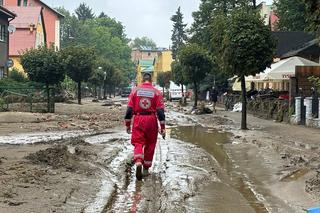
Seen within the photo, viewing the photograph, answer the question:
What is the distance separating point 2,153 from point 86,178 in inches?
130

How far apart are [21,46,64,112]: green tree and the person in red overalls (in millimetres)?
21907

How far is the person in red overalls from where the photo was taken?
33.1ft

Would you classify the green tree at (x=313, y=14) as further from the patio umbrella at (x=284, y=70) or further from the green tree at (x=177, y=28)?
the green tree at (x=177, y=28)

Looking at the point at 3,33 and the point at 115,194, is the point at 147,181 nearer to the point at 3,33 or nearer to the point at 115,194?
the point at 115,194

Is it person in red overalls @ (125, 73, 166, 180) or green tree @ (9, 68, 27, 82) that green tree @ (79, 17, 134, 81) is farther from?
person in red overalls @ (125, 73, 166, 180)

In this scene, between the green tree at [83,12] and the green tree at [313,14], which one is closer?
the green tree at [313,14]

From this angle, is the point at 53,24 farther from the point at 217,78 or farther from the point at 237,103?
the point at 237,103

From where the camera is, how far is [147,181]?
31.3 ft

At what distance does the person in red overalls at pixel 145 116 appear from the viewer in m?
10.1

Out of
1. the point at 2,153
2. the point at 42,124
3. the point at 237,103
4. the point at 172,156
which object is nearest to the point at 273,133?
the point at 172,156

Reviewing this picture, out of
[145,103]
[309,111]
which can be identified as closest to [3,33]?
[309,111]

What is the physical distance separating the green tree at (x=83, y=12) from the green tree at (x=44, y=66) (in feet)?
464

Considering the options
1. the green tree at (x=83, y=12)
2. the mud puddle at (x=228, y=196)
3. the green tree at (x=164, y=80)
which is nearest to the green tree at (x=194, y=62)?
the mud puddle at (x=228, y=196)

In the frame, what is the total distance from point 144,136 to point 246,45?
39.4ft
